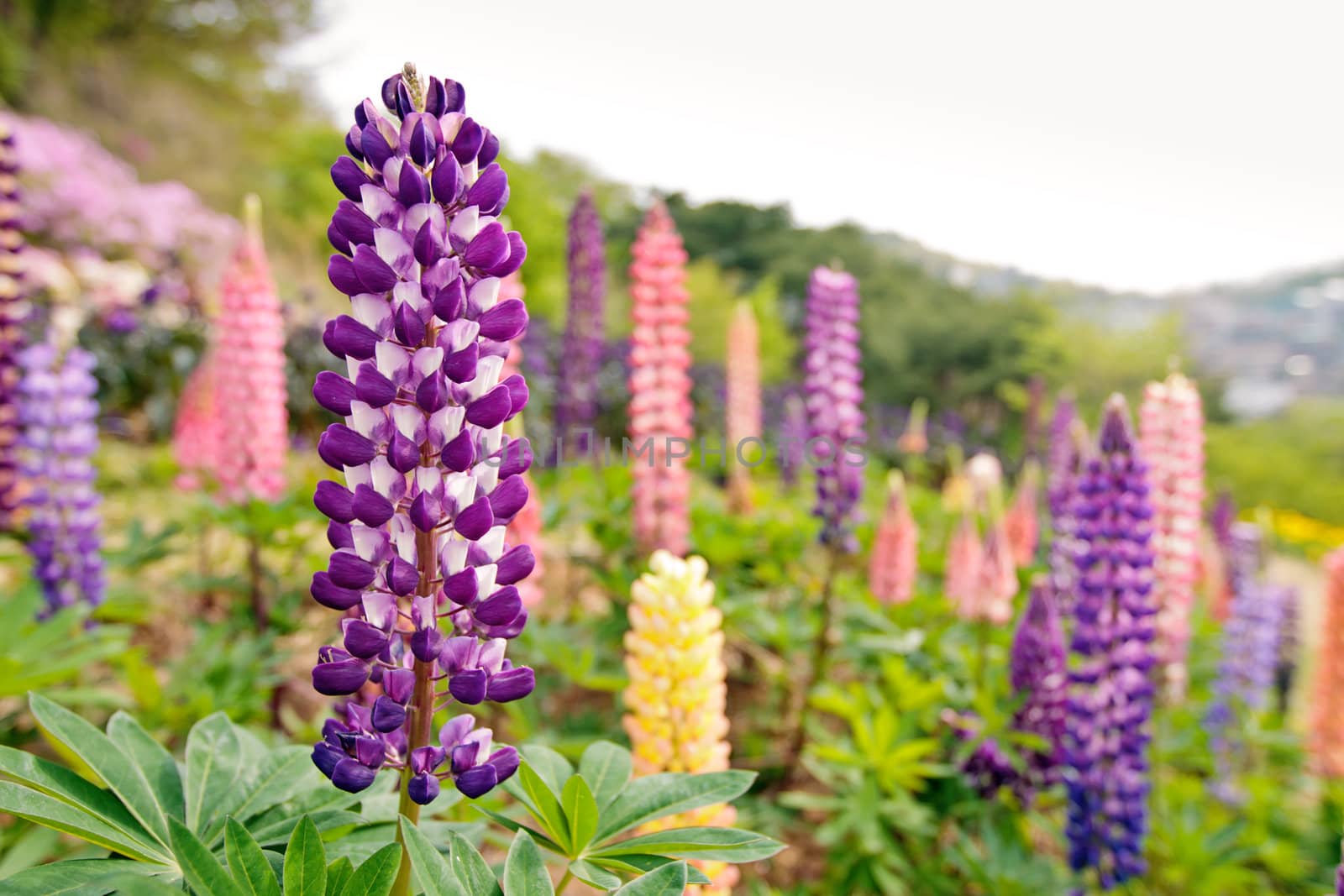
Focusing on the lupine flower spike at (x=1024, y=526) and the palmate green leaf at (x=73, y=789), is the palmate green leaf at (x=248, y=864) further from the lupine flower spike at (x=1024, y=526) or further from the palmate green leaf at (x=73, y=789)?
the lupine flower spike at (x=1024, y=526)

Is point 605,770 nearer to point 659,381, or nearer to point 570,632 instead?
point 570,632

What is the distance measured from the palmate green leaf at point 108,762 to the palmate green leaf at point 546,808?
42cm

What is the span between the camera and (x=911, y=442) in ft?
21.5

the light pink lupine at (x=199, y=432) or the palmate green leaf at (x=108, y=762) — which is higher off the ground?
the light pink lupine at (x=199, y=432)

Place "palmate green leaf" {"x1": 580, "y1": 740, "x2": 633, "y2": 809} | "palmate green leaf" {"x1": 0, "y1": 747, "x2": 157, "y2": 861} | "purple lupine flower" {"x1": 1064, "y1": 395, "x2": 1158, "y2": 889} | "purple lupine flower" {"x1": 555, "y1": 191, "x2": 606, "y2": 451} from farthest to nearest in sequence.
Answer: "purple lupine flower" {"x1": 555, "y1": 191, "x2": 606, "y2": 451}
"purple lupine flower" {"x1": 1064, "y1": 395, "x2": 1158, "y2": 889}
"palmate green leaf" {"x1": 580, "y1": 740, "x2": 633, "y2": 809}
"palmate green leaf" {"x1": 0, "y1": 747, "x2": 157, "y2": 861}

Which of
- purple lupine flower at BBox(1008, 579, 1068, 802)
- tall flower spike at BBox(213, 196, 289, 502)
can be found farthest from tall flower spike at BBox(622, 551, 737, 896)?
tall flower spike at BBox(213, 196, 289, 502)

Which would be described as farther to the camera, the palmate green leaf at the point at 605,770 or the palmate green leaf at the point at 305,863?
the palmate green leaf at the point at 605,770

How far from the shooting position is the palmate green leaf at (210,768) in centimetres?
106

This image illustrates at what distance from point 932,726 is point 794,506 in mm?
1539

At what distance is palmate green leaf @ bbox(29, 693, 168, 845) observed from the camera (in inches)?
39.8

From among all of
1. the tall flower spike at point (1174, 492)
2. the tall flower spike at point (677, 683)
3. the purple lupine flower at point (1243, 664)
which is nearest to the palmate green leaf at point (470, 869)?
the tall flower spike at point (677, 683)

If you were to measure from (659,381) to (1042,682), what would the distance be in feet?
5.38

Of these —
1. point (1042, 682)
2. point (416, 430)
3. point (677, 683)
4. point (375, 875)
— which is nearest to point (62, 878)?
point (375, 875)

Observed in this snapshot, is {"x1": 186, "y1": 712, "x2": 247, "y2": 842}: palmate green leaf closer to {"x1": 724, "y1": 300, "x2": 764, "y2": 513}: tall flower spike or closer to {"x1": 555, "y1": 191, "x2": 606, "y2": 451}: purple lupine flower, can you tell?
{"x1": 555, "y1": 191, "x2": 606, "y2": 451}: purple lupine flower
